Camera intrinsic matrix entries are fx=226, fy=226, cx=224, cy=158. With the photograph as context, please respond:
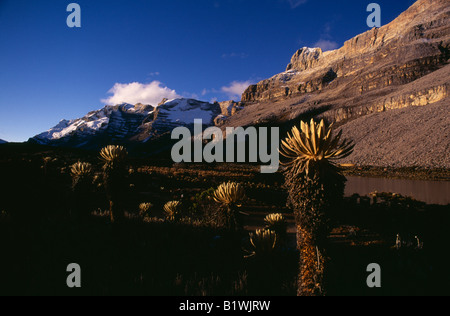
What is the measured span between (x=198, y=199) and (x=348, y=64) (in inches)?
6467

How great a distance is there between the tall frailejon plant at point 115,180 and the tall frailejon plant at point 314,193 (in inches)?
207

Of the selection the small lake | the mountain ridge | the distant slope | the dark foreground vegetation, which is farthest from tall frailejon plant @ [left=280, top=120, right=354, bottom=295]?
the distant slope

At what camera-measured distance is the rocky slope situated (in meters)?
45.5

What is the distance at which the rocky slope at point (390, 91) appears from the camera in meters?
45.5

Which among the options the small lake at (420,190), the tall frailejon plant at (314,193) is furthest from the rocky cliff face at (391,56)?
the tall frailejon plant at (314,193)

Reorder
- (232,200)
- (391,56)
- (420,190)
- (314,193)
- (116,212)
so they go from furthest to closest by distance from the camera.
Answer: (391,56) < (420,190) < (232,200) < (116,212) < (314,193)

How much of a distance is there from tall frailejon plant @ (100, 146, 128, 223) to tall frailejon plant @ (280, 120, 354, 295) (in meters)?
5.27

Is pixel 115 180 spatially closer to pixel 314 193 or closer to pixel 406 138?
pixel 314 193

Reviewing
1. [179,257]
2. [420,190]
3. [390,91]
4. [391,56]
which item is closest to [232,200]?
[179,257]

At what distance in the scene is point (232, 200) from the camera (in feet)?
22.6

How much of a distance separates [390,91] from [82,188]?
106 meters

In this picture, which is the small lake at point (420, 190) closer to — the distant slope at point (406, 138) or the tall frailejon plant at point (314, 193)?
the distant slope at point (406, 138)

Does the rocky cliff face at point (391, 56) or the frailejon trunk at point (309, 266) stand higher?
the rocky cliff face at point (391, 56)

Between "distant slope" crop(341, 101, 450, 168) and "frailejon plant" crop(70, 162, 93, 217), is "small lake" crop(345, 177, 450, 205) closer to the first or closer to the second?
"distant slope" crop(341, 101, 450, 168)
